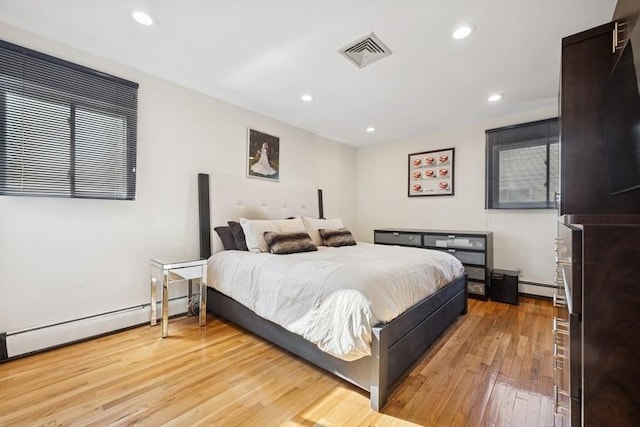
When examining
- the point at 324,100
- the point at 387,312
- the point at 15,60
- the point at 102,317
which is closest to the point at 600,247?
the point at 387,312

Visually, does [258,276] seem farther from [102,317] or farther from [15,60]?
[15,60]

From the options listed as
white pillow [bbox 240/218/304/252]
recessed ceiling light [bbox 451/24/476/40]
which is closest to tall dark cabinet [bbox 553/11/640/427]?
recessed ceiling light [bbox 451/24/476/40]

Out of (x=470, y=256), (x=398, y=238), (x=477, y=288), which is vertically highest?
(x=398, y=238)

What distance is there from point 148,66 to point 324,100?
1803mm

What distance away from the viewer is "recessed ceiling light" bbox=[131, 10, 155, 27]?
73.5 inches

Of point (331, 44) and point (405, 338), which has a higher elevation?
point (331, 44)

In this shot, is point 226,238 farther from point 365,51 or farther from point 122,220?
point 365,51

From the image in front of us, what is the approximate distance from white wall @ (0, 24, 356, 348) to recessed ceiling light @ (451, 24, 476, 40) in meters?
2.46

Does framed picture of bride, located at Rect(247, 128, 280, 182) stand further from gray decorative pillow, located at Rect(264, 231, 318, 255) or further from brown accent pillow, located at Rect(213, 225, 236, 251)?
gray decorative pillow, located at Rect(264, 231, 318, 255)

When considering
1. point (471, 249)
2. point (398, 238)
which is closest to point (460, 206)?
point (471, 249)

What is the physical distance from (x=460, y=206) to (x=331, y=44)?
120 inches

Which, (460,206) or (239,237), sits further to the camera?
(460,206)

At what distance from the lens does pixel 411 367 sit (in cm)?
193

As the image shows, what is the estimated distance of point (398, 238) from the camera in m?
4.27
